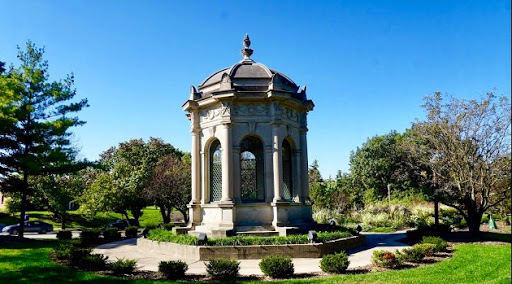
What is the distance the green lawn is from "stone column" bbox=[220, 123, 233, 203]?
21.7 feet

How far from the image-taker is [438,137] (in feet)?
66.8

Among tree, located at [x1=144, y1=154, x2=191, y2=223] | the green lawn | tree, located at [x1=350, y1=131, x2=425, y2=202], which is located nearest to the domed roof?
the green lawn

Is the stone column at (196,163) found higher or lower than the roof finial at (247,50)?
lower

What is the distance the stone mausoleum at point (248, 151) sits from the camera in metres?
16.5

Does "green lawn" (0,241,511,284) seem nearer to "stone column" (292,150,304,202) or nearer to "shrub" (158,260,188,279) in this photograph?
"shrub" (158,260,188,279)

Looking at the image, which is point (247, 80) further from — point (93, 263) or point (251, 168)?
point (93, 263)

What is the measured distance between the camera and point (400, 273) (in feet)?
34.2

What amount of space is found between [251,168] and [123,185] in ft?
78.0

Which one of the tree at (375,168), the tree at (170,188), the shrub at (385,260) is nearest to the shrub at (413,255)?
the shrub at (385,260)

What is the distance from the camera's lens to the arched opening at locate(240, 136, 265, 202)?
61.0ft

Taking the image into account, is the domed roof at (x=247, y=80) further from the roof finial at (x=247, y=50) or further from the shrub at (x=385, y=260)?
the shrub at (x=385, y=260)

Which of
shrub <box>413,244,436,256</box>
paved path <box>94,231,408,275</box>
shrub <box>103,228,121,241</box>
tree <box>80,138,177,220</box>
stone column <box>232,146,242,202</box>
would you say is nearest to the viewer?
paved path <box>94,231,408,275</box>

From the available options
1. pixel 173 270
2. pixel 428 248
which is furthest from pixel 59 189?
pixel 428 248

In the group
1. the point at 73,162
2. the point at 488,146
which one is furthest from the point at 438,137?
the point at 73,162
